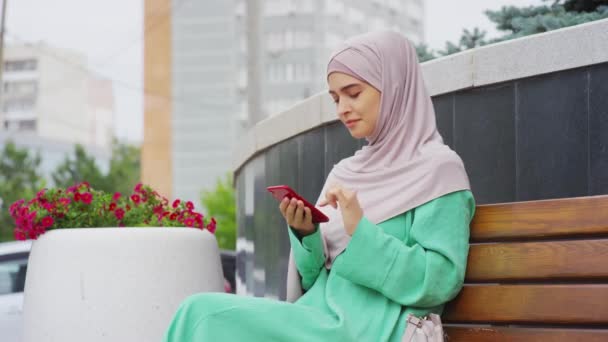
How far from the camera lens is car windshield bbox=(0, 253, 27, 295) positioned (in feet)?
33.8

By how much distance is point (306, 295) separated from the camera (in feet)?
10.8

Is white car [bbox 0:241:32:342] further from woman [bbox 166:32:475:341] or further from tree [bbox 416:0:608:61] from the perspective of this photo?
woman [bbox 166:32:475:341]

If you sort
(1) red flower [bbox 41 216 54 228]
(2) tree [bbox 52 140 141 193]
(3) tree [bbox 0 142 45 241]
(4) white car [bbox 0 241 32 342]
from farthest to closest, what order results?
1. (2) tree [bbox 52 140 141 193]
2. (3) tree [bbox 0 142 45 241]
3. (4) white car [bbox 0 241 32 342]
4. (1) red flower [bbox 41 216 54 228]

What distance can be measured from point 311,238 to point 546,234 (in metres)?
0.69

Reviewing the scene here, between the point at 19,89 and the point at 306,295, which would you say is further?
the point at 19,89

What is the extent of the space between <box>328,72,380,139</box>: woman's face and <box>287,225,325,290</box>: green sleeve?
332mm

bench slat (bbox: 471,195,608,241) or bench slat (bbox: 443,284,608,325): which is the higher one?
bench slat (bbox: 471,195,608,241)

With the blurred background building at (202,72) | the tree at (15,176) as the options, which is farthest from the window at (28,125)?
Answer: the tree at (15,176)

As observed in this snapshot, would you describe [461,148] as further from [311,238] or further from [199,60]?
[199,60]

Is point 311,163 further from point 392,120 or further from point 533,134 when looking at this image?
Result: point 392,120

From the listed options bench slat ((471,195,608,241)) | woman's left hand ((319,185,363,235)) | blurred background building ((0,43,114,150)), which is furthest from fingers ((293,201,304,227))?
blurred background building ((0,43,114,150))

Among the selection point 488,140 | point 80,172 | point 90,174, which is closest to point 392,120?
point 488,140

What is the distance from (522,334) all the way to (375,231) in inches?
19.2

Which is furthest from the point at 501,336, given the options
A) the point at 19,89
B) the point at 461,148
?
the point at 19,89
